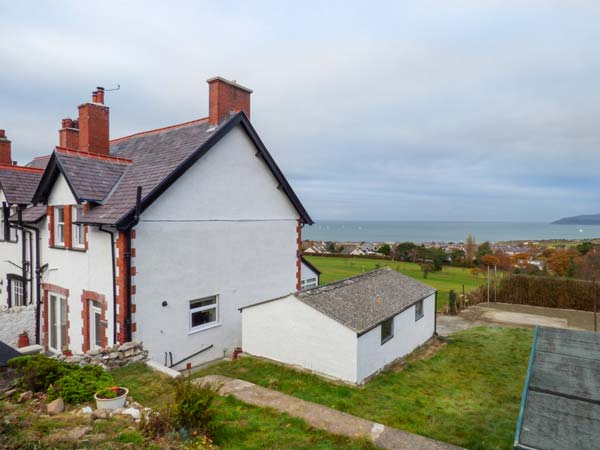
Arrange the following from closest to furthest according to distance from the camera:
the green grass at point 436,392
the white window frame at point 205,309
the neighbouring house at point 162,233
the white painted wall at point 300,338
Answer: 1. the green grass at point 436,392
2. the white painted wall at point 300,338
3. the neighbouring house at point 162,233
4. the white window frame at point 205,309

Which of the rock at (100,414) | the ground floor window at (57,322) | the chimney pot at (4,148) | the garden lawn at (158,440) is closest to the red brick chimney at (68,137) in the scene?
the chimney pot at (4,148)

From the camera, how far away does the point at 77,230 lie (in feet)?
42.3

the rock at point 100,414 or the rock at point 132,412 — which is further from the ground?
the rock at point 100,414

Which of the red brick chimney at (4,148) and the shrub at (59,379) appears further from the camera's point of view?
the red brick chimney at (4,148)

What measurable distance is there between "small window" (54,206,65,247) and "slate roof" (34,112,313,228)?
0.80 m

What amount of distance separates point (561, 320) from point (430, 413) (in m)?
18.2

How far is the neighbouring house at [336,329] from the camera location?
10.4 meters

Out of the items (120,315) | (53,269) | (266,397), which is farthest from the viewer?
(53,269)

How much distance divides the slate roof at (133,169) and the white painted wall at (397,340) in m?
7.89

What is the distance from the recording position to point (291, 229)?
1750 centimetres

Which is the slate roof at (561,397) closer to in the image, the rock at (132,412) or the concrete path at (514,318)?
the rock at (132,412)

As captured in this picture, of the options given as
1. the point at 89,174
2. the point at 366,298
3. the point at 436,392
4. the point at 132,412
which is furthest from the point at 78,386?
the point at 436,392

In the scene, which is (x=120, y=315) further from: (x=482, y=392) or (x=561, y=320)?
(x=561, y=320)

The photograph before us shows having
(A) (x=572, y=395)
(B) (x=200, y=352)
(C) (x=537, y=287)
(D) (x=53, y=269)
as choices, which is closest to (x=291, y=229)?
(B) (x=200, y=352)
